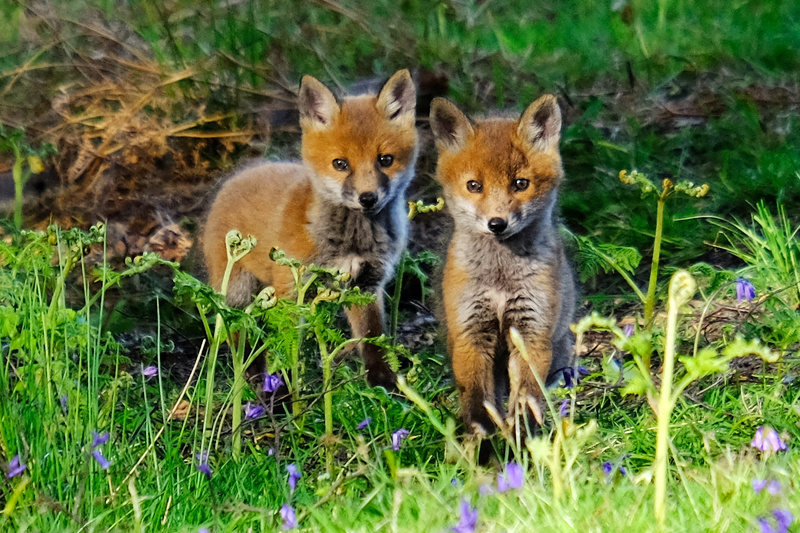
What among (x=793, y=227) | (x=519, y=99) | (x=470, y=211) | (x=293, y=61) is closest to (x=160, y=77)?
(x=293, y=61)

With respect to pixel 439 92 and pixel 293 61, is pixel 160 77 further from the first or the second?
pixel 439 92

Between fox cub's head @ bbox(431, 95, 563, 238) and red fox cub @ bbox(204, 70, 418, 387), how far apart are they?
706mm

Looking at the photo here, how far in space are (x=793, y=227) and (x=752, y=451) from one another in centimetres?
240

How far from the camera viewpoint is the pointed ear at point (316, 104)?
200 inches

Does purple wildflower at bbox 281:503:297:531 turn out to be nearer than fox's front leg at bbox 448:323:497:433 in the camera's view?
Yes

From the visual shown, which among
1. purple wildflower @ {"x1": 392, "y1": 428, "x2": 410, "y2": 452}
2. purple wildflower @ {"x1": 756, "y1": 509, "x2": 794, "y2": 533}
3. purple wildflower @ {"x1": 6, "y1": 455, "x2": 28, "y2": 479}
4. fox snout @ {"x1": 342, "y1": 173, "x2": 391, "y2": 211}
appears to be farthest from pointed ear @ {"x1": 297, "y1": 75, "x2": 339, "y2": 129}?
purple wildflower @ {"x1": 756, "y1": 509, "x2": 794, "y2": 533}

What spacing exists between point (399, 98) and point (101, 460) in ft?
8.82

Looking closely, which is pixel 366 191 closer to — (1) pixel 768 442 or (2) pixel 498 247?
(2) pixel 498 247

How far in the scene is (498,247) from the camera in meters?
4.27

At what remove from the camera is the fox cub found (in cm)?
416

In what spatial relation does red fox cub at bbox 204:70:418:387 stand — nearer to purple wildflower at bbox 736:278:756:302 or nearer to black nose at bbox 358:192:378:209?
black nose at bbox 358:192:378:209

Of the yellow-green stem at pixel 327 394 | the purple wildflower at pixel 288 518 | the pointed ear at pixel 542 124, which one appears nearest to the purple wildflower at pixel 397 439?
the yellow-green stem at pixel 327 394

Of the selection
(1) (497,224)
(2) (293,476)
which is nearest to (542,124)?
(1) (497,224)

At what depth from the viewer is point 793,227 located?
18.3 ft
